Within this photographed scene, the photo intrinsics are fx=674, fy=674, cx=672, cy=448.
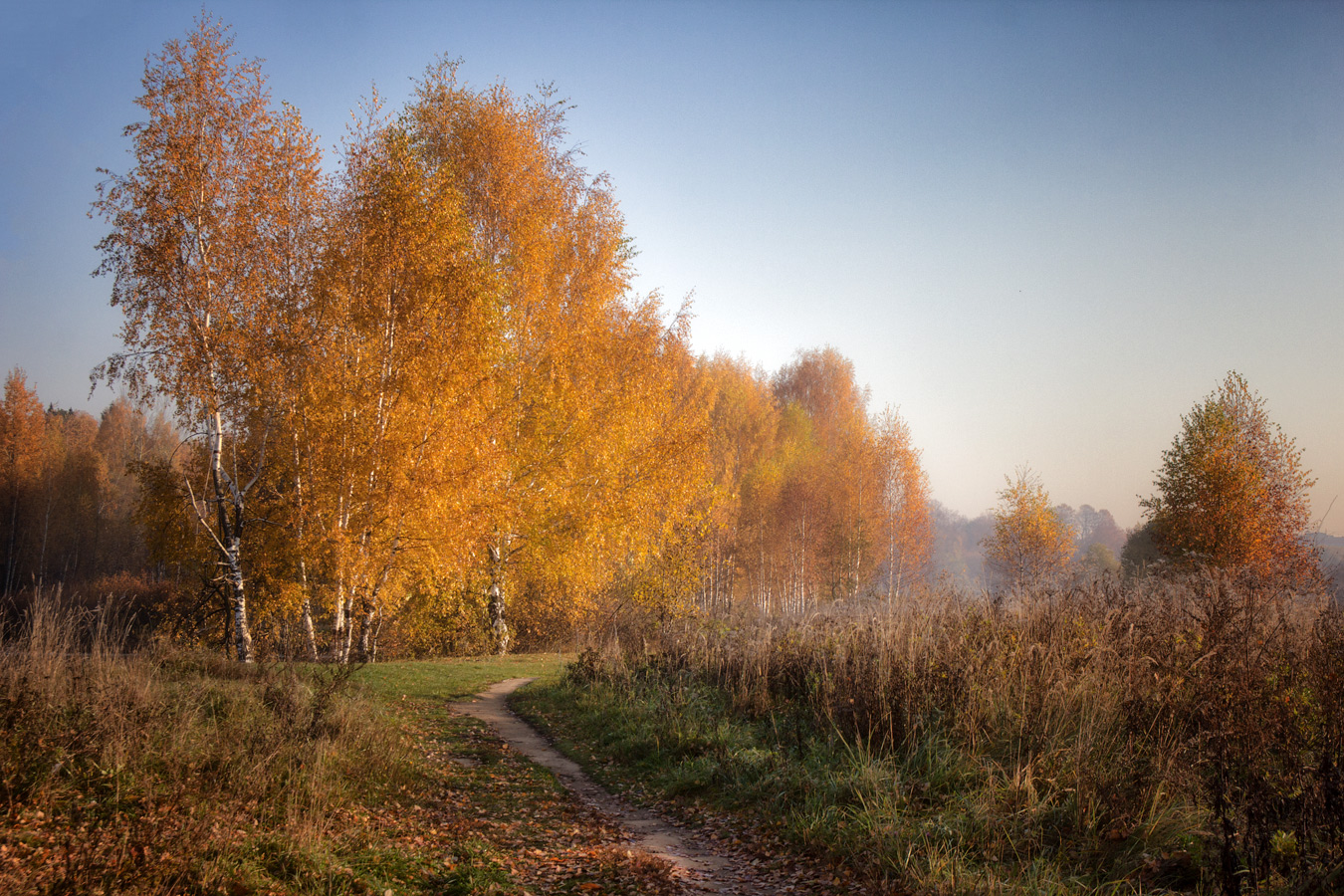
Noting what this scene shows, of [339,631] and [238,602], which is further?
[339,631]

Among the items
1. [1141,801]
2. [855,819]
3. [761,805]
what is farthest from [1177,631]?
[761,805]

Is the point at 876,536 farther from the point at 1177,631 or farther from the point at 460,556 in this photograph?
the point at 1177,631

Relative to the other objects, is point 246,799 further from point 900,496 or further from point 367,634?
point 900,496

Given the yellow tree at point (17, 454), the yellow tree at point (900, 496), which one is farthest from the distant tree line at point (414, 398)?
the yellow tree at point (17, 454)

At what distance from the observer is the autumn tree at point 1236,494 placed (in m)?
23.4

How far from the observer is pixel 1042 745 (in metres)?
5.71

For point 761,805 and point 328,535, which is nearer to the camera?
point 761,805

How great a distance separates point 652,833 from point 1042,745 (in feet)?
11.7

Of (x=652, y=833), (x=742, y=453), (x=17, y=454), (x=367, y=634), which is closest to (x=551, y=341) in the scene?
(x=367, y=634)

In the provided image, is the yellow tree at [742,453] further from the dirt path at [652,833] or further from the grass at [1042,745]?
the grass at [1042,745]

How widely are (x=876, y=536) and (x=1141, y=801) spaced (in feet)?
97.0

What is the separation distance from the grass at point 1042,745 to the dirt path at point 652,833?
1.46 feet

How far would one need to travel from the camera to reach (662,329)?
688 inches

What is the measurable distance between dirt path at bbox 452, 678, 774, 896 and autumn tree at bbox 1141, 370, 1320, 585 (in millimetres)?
23578
